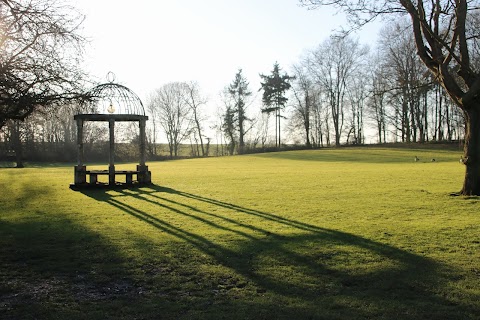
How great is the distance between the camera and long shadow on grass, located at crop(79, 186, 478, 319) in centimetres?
467

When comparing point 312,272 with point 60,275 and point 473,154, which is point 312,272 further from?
point 473,154

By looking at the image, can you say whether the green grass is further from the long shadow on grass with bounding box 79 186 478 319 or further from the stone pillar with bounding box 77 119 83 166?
the stone pillar with bounding box 77 119 83 166

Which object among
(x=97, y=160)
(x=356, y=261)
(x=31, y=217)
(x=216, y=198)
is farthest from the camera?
(x=97, y=160)

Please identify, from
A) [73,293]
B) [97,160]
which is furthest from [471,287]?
[97,160]

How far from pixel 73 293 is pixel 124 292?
0.66 meters

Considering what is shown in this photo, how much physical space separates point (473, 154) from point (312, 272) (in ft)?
32.2

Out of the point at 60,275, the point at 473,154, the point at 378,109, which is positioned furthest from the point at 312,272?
the point at 378,109

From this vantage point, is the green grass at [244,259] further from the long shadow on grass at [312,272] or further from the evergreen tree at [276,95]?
the evergreen tree at [276,95]

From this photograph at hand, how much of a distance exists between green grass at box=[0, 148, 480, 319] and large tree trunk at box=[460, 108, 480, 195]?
4.13 ft

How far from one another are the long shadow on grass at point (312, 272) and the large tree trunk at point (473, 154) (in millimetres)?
7084

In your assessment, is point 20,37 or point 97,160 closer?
point 20,37

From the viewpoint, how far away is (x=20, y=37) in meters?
11.4

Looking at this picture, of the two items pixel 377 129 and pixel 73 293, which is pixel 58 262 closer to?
pixel 73 293

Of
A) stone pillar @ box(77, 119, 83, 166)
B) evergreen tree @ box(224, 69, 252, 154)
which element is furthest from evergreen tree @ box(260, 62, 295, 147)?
stone pillar @ box(77, 119, 83, 166)
